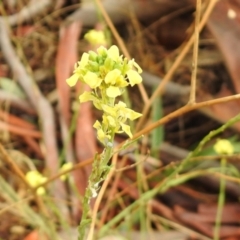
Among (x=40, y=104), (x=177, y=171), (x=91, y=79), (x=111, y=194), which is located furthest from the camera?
(x=40, y=104)

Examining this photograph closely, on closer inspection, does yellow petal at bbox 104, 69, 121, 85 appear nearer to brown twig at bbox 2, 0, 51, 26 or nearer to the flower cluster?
the flower cluster

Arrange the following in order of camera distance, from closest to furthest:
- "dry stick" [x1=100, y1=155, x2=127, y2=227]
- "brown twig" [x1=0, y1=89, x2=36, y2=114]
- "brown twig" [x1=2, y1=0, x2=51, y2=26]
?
"dry stick" [x1=100, y1=155, x2=127, y2=227] → "brown twig" [x1=0, y1=89, x2=36, y2=114] → "brown twig" [x1=2, y1=0, x2=51, y2=26]

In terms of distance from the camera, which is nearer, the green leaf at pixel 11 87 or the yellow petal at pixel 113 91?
the yellow petal at pixel 113 91

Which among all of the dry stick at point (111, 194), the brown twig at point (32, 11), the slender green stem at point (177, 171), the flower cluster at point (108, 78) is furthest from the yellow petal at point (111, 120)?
the brown twig at point (32, 11)

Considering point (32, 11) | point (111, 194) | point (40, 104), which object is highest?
point (32, 11)

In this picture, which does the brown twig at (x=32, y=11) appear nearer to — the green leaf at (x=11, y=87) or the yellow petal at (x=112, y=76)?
the green leaf at (x=11, y=87)

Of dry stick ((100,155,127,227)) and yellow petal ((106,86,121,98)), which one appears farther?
dry stick ((100,155,127,227))

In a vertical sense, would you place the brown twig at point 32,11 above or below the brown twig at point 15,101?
above

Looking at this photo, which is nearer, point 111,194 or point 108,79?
point 108,79

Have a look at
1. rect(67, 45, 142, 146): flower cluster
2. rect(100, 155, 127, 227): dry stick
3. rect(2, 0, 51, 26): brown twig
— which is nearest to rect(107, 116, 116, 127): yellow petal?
rect(67, 45, 142, 146): flower cluster

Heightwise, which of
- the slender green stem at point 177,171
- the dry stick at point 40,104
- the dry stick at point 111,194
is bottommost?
the dry stick at point 111,194

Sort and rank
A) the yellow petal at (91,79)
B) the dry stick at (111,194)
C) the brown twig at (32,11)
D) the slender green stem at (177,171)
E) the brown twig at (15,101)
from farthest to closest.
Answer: the brown twig at (32,11), the brown twig at (15,101), the dry stick at (111,194), the slender green stem at (177,171), the yellow petal at (91,79)

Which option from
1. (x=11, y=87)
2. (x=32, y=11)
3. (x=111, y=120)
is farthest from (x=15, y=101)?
(x=111, y=120)

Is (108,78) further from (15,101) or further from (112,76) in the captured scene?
(15,101)
